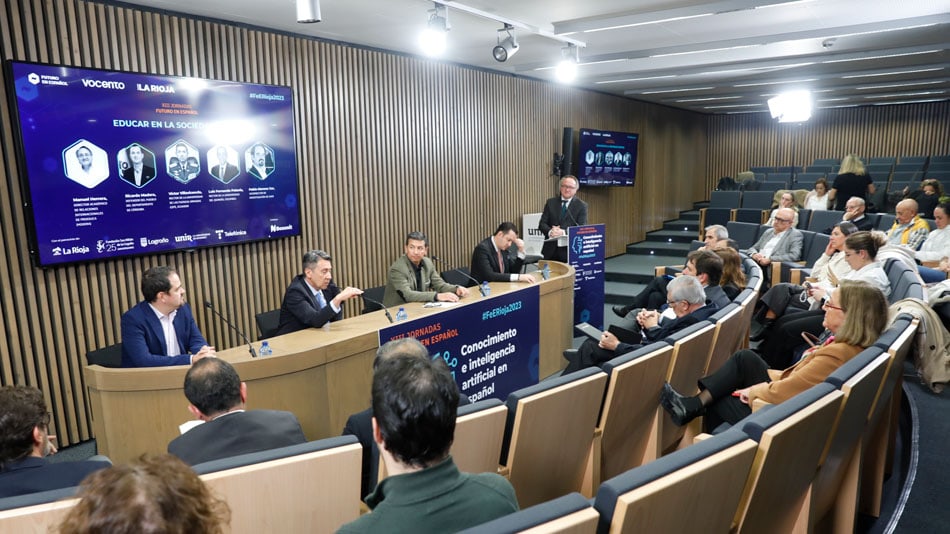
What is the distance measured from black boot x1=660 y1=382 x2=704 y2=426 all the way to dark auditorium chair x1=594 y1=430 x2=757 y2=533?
1172mm

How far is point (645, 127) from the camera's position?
12.0 metres

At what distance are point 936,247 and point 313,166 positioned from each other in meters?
6.26

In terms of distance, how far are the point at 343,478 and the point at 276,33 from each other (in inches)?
183

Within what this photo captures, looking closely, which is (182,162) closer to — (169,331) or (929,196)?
(169,331)

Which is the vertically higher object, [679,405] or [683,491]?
[683,491]

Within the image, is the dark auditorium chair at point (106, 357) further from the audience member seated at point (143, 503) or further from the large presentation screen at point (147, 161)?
the audience member seated at point (143, 503)

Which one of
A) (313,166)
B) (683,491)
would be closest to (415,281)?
(313,166)

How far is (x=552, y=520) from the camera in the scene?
1240 millimetres

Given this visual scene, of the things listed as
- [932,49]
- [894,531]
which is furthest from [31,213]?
[932,49]

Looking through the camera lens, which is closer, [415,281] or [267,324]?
[267,324]

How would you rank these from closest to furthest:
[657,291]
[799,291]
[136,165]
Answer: [136,165]
[657,291]
[799,291]

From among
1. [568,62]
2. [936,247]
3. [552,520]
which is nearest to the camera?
[552,520]

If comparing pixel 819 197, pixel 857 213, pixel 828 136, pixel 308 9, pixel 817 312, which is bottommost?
pixel 817 312

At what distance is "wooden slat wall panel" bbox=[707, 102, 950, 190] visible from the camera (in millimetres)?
13609
